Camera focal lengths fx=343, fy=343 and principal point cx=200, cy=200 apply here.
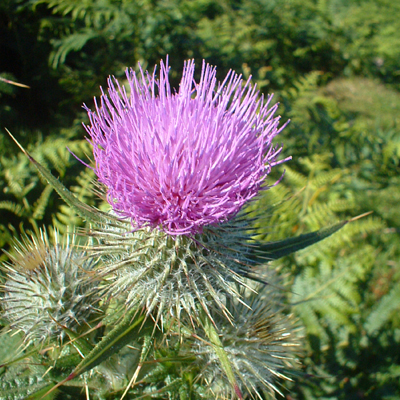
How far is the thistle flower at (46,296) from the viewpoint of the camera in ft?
5.86

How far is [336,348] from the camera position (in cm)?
286

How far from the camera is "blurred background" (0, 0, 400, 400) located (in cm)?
285

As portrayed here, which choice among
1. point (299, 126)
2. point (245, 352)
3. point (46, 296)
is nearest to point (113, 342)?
point (46, 296)

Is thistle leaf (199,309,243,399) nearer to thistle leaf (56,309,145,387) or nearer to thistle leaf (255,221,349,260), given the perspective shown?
thistle leaf (56,309,145,387)

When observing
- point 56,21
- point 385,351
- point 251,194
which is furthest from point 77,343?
point 56,21

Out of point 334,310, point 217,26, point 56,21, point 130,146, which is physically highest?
point 217,26

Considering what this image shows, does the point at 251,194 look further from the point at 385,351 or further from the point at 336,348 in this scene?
the point at 385,351

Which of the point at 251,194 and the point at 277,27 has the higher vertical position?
the point at 277,27

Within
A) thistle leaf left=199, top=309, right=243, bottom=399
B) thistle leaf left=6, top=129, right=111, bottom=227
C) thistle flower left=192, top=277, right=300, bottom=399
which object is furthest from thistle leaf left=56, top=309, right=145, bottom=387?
thistle leaf left=6, top=129, right=111, bottom=227

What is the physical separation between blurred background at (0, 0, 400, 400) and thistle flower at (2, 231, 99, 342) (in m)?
0.64

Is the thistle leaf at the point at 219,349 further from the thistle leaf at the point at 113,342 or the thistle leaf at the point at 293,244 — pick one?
the thistle leaf at the point at 293,244

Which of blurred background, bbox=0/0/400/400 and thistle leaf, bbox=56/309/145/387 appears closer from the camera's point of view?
thistle leaf, bbox=56/309/145/387

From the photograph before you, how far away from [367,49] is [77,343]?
9.68m

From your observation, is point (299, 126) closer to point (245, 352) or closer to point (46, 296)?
point (245, 352)
